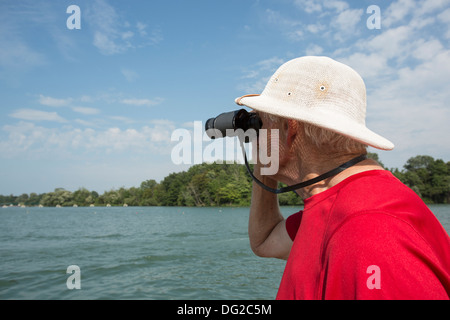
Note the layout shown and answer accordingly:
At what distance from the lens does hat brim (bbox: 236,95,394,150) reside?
40.4 inches

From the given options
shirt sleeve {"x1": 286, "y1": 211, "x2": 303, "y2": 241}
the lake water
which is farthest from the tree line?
shirt sleeve {"x1": 286, "y1": 211, "x2": 303, "y2": 241}

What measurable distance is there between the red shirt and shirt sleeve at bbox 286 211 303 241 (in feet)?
2.00

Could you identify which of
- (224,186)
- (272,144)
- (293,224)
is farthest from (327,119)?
(224,186)

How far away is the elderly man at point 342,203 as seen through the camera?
739 mm

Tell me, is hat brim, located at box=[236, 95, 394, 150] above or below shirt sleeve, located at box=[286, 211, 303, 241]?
above

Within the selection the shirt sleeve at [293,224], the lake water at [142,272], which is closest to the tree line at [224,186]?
the lake water at [142,272]

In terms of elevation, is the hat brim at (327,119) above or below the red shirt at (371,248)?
above

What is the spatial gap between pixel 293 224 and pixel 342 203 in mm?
766

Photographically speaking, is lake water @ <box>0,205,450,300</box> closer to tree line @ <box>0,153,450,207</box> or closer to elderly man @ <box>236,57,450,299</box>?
elderly man @ <box>236,57,450,299</box>

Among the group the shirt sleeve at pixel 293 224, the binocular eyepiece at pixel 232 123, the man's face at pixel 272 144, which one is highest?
the binocular eyepiece at pixel 232 123

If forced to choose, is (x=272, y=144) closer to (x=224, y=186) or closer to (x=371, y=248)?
(x=371, y=248)

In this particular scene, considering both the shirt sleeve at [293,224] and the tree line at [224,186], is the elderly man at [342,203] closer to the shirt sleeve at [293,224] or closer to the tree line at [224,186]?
the shirt sleeve at [293,224]

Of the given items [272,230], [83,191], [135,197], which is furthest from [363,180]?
[83,191]

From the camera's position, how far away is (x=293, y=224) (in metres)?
1.65
